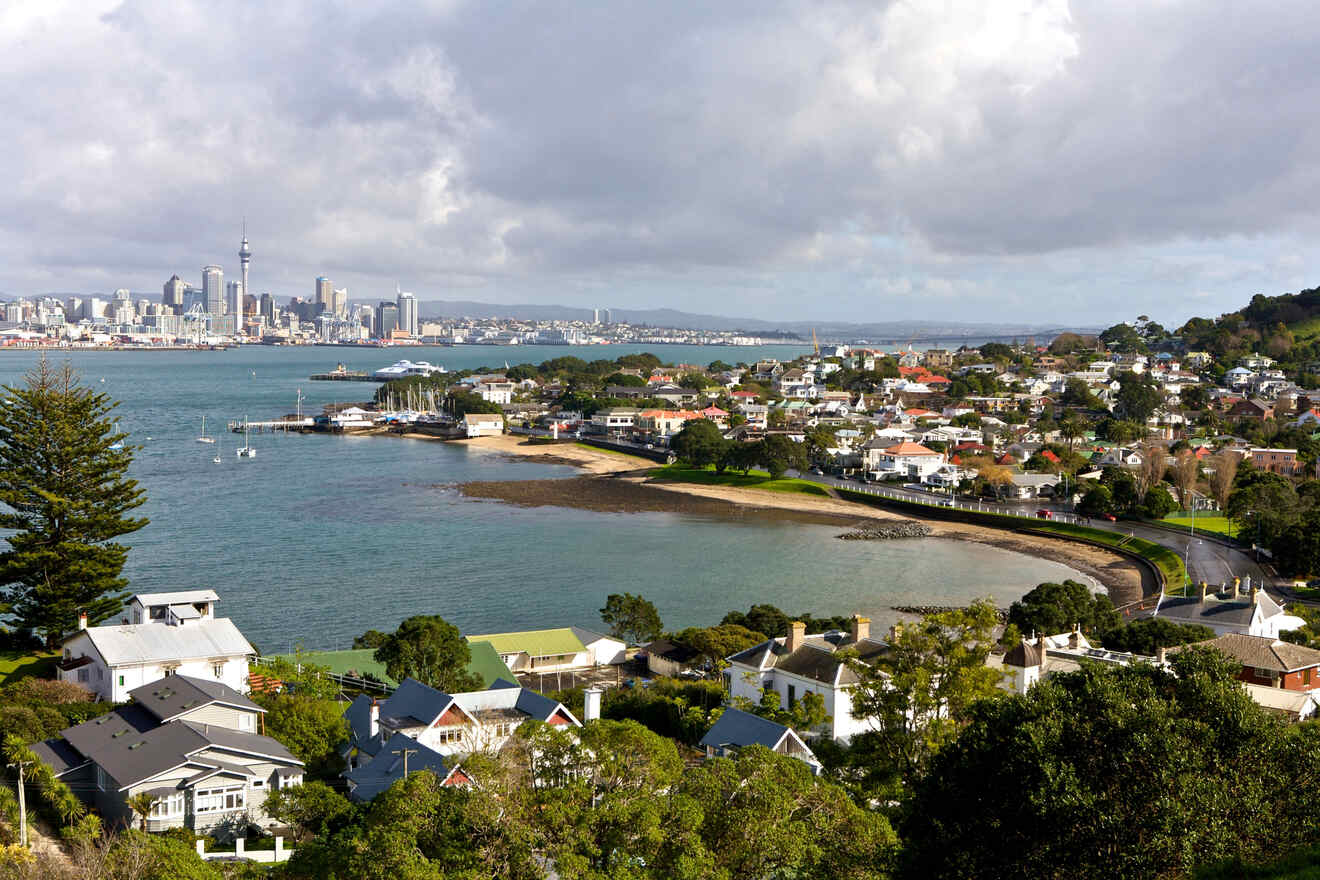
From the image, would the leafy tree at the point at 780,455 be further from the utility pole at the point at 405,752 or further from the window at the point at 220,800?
the window at the point at 220,800

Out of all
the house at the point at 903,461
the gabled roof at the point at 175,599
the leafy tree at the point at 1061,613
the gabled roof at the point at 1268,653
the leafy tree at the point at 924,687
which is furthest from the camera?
the house at the point at 903,461

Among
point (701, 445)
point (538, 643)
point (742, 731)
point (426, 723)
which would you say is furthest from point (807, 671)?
point (701, 445)

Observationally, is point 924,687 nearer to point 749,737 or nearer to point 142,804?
point 749,737

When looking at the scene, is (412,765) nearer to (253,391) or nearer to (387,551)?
(387,551)

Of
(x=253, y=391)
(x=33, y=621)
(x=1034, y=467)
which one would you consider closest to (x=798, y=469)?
(x=1034, y=467)

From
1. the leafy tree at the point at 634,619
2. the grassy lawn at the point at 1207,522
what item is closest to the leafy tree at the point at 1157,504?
the grassy lawn at the point at 1207,522

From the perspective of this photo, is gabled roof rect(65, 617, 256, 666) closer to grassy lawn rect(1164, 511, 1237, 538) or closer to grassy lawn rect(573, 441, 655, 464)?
grassy lawn rect(1164, 511, 1237, 538)

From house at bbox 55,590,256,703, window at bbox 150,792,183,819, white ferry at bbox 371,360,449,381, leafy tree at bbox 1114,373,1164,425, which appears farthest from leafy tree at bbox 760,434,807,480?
white ferry at bbox 371,360,449,381
